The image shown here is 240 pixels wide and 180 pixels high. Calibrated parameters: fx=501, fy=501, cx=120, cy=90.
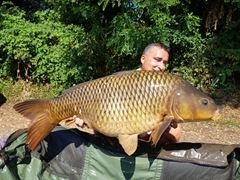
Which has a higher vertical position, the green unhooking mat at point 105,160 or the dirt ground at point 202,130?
the green unhooking mat at point 105,160

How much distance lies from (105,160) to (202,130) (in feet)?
12.6

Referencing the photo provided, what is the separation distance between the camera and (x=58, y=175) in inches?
113

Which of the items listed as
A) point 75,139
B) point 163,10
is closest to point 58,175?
point 75,139

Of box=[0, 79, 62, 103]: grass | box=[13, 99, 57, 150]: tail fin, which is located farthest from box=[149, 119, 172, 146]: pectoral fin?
box=[0, 79, 62, 103]: grass

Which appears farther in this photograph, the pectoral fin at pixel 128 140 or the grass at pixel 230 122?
the grass at pixel 230 122

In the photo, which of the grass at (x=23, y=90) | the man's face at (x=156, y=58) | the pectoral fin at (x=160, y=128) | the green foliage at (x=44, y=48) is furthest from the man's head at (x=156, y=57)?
the grass at (x=23, y=90)

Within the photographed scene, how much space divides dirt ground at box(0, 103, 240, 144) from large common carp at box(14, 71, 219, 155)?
11.8 ft

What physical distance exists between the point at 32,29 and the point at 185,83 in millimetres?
6286

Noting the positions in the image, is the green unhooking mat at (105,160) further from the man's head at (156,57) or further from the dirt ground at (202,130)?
the dirt ground at (202,130)

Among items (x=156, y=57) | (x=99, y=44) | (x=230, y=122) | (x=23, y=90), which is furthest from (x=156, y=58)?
(x=23, y=90)

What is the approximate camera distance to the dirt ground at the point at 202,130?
19.9ft

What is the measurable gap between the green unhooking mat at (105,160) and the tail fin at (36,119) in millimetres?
262

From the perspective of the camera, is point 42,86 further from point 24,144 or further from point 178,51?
point 24,144

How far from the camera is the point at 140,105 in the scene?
7.70 feet
